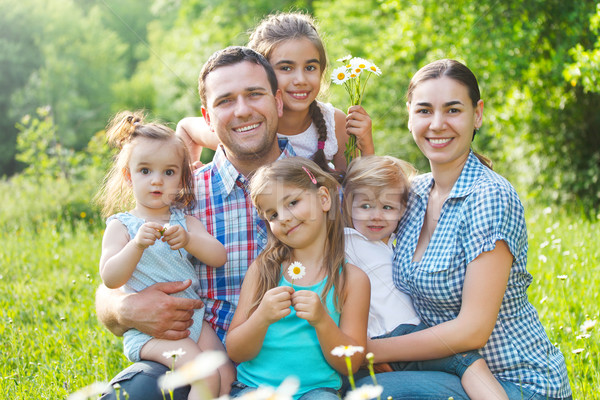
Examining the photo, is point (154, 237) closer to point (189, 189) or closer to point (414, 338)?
point (189, 189)

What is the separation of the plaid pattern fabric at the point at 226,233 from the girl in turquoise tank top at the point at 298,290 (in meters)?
0.36

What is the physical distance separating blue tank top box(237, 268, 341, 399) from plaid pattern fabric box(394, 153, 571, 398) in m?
0.48

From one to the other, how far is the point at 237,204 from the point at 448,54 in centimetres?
553

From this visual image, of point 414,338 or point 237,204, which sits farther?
point 237,204

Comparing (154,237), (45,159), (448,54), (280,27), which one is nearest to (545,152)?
(448,54)

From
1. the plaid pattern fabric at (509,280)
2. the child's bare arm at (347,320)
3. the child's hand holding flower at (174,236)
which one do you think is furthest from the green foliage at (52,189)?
the plaid pattern fabric at (509,280)

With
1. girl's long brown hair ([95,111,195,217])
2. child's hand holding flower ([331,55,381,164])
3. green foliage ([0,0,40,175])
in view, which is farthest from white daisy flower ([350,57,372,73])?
green foliage ([0,0,40,175])

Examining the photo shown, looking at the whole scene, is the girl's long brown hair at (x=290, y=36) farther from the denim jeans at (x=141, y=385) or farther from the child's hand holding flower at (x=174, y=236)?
the denim jeans at (x=141, y=385)

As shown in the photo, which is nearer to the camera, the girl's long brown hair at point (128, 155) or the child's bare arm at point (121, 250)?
the child's bare arm at point (121, 250)

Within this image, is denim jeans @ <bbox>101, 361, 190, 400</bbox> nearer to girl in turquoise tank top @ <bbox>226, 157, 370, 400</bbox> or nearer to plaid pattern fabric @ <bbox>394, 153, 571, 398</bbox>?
girl in turquoise tank top @ <bbox>226, 157, 370, 400</bbox>

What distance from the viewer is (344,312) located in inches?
98.0

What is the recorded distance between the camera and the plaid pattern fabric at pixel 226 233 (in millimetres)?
2971

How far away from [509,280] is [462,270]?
0.72 feet

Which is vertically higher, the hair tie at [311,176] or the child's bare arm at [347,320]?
the hair tie at [311,176]
